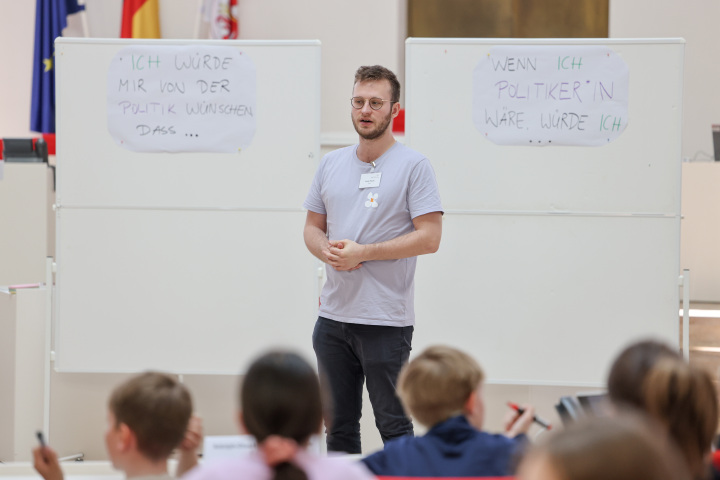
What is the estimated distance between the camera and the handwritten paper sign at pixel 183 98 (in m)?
3.29

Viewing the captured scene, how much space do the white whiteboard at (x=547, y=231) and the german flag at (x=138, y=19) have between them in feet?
12.8

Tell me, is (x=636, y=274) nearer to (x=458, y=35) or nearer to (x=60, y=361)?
(x=60, y=361)

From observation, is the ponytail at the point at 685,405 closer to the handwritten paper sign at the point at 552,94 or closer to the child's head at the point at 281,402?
the child's head at the point at 281,402

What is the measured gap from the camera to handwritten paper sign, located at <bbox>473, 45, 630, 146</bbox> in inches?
123

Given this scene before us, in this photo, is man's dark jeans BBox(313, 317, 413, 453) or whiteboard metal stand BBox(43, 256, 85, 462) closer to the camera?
man's dark jeans BBox(313, 317, 413, 453)

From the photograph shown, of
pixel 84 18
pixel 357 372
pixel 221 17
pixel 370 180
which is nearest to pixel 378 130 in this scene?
pixel 370 180

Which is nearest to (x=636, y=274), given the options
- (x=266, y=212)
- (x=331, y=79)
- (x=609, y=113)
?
(x=609, y=113)

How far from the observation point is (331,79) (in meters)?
6.62

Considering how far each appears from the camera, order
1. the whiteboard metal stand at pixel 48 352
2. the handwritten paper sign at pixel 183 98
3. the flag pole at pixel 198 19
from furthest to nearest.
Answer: the flag pole at pixel 198 19 < the whiteboard metal stand at pixel 48 352 < the handwritten paper sign at pixel 183 98

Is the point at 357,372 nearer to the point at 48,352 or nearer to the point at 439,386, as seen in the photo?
the point at 439,386

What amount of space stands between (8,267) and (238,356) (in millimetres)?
1598

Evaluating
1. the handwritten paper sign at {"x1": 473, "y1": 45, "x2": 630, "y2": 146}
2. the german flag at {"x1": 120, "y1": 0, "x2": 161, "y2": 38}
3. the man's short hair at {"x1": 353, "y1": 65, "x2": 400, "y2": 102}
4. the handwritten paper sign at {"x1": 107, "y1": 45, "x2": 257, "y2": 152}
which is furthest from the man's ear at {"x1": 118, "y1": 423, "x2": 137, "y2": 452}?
the german flag at {"x1": 120, "y1": 0, "x2": 161, "y2": 38}

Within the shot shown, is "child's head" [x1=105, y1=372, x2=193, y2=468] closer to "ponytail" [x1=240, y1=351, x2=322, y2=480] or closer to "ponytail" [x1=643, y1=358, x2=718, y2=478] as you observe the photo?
"ponytail" [x1=240, y1=351, x2=322, y2=480]

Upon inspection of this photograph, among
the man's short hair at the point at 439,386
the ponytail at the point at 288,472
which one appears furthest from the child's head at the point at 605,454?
the man's short hair at the point at 439,386
